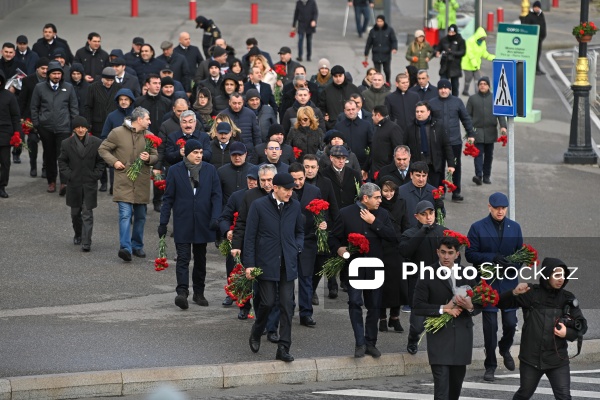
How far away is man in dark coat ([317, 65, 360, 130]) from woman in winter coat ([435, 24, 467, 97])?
7.85 meters

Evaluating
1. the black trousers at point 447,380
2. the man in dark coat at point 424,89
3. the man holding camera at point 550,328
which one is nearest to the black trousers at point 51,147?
the man in dark coat at point 424,89

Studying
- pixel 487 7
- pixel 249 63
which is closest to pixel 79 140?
pixel 249 63

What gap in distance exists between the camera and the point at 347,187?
1574 centimetres

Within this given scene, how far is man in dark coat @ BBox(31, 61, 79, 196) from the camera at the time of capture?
20219mm

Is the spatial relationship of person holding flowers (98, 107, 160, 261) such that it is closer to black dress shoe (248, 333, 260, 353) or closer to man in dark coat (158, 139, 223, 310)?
man in dark coat (158, 139, 223, 310)

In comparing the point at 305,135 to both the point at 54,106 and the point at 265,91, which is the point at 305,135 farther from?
the point at 54,106

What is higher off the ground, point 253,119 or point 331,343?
point 253,119

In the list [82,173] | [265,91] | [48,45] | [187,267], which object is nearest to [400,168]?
[187,267]

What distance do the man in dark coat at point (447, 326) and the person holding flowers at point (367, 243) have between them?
5.62 ft

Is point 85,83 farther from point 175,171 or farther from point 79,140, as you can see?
point 175,171

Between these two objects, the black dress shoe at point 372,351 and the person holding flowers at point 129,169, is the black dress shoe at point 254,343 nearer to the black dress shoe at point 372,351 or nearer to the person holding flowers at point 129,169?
the black dress shoe at point 372,351

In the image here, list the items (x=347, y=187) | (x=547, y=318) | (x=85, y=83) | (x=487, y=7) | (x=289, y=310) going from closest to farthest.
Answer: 1. (x=547, y=318)
2. (x=289, y=310)
3. (x=347, y=187)
4. (x=85, y=83)
5. (x=487, y=7)

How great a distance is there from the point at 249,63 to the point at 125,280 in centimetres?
882

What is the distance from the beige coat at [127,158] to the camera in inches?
672
